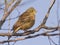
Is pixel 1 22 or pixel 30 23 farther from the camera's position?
pixel 30 23

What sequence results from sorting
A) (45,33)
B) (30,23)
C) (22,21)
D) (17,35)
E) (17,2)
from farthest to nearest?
(30,23), (22,21), (17,2), (17,35), (45,33)

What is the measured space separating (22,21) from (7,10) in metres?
0.76

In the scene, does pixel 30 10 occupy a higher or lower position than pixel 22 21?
higher

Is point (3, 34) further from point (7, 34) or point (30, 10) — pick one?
point (30, 10)

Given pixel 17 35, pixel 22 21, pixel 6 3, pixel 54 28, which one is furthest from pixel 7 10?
pixel 22 21

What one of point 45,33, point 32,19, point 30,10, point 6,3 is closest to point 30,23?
point 32,19

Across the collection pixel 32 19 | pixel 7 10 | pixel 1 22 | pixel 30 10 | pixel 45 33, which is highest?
pixel 30 10

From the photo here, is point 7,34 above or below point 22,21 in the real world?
below

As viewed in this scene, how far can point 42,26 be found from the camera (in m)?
1.52

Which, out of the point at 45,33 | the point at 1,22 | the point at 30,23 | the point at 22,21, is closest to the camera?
the point at 45,33

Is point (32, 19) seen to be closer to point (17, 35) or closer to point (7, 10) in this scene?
point (7, 10)

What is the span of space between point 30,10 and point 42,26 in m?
1.64

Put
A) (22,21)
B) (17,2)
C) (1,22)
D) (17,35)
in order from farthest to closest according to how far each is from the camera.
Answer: (22,21)
(17,2)
(1,22)
(17,35)

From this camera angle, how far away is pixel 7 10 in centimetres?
171
